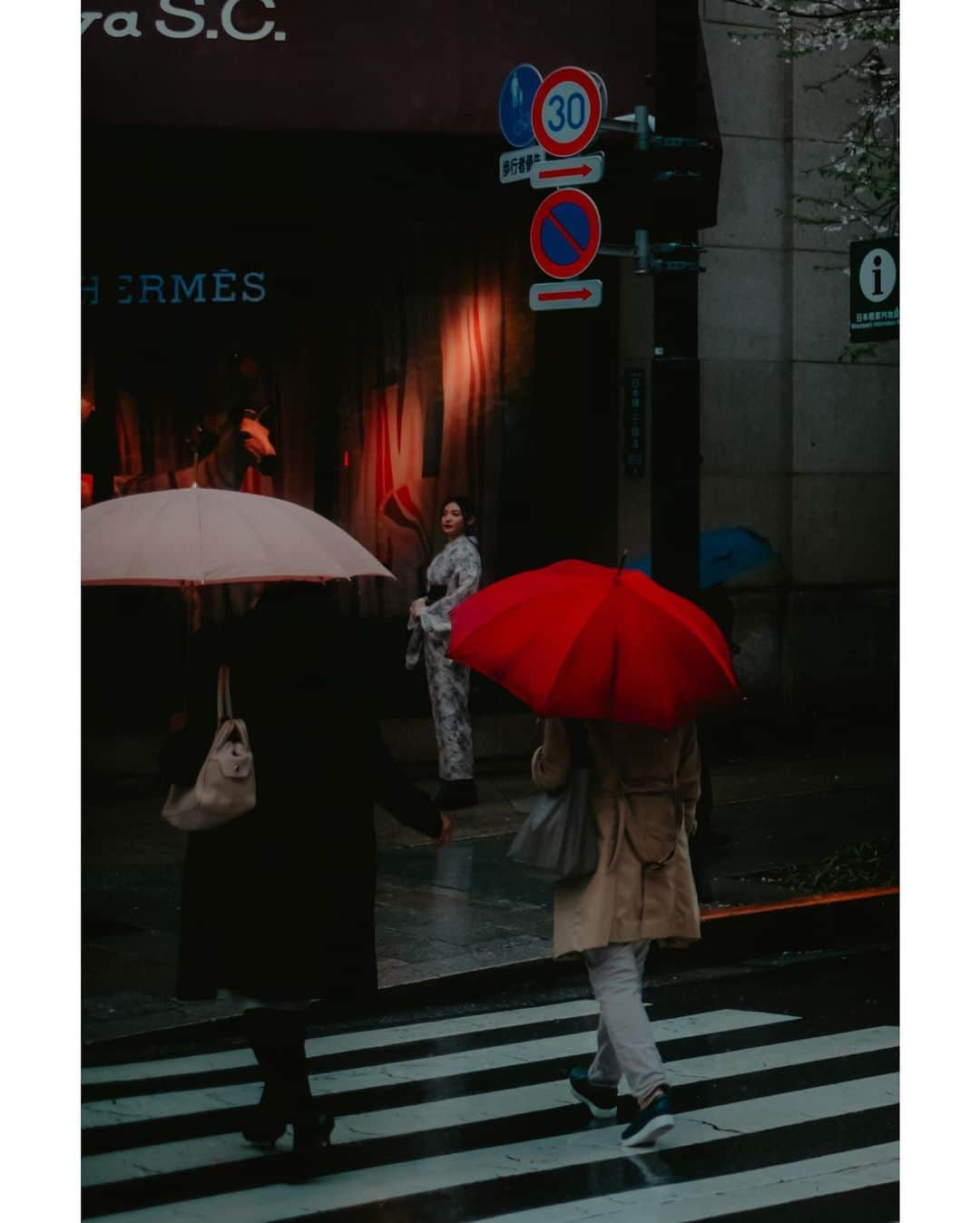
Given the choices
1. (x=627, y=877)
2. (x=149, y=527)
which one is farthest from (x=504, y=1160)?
(x=149, y=527)

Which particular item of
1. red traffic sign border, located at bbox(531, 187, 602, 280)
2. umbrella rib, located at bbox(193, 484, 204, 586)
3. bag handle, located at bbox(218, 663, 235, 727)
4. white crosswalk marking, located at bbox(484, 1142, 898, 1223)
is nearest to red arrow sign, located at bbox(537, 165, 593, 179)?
red traffic sign border, located at bbox(531, 187, 602, 280)

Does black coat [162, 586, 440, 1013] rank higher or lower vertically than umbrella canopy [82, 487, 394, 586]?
lower

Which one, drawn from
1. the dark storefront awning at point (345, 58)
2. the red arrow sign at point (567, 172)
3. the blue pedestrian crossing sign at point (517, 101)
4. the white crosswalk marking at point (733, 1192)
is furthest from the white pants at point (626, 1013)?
the dark storefront awning at point (345, 58)

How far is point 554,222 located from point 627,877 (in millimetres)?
4933

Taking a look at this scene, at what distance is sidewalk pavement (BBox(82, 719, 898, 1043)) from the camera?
8344mm

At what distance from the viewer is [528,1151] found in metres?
6.25

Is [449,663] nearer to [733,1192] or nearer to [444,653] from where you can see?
[444,653]

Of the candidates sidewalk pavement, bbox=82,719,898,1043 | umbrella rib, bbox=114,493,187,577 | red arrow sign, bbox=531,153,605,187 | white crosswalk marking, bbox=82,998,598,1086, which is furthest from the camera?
red arrow sign, bbox=531,153,605,187

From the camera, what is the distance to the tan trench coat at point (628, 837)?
20.6ft

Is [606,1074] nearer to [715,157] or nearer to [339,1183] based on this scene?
[339,1183]

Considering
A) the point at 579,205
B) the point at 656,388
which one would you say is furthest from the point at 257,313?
the point at 656,388

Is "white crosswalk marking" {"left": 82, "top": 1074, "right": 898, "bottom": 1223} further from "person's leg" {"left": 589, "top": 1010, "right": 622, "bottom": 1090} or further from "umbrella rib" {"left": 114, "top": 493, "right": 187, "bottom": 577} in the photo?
"umbrella rib" {"left": 114, "top": 493, "right": 187, "bottom": 577}

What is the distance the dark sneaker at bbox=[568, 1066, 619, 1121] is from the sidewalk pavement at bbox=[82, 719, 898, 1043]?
1721 millimetres

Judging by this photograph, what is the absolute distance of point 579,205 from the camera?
1005 cm
